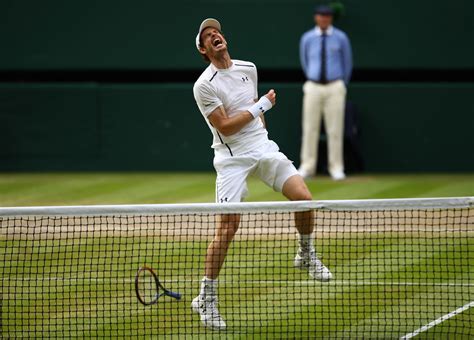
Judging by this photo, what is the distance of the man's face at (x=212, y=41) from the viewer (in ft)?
25.3

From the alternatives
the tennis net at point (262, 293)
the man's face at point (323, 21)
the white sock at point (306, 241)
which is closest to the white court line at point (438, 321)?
the tennis net at point (262, 293)

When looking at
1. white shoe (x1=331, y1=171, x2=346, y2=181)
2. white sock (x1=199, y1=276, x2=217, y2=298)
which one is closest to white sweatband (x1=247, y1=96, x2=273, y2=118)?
white sock (x1=199, y1=276, x2=217, y2=298)

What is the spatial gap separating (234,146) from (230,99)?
0.37 meters

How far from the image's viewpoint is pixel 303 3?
15297 mm

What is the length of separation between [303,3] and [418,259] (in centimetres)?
704

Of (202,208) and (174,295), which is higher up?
→ (202,208)

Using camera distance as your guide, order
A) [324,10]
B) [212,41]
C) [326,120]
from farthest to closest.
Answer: [326,120], [324,10], [212,41]

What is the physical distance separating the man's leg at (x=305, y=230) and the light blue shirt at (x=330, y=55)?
6872 mm

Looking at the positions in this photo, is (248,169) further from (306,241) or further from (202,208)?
(202,208)

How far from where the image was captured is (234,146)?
7805mm

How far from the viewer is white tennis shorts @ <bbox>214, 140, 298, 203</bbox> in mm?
7688

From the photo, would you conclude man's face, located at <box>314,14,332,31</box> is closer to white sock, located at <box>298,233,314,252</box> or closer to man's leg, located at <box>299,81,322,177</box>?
man's leg, located at <box>299,81,322,177</box>

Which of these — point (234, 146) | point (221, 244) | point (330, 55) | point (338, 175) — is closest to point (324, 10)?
point (330, 55)

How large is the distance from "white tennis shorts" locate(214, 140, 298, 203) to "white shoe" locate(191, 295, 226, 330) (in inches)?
30.9
